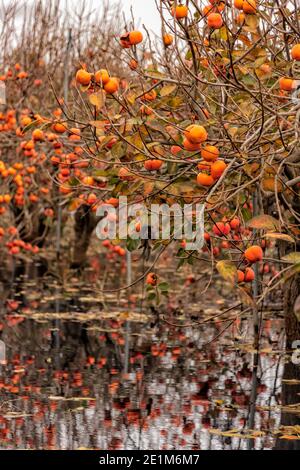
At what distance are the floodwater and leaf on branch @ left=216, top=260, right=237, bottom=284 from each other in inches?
33.5

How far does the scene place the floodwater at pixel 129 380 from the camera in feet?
18.6

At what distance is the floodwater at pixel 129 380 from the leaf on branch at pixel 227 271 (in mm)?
850

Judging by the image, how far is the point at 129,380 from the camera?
722 centimetres

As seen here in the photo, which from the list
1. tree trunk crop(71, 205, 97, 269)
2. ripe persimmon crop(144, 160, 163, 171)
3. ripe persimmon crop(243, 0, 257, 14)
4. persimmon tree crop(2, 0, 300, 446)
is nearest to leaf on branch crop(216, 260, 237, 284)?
persimmon tree crop(2, 0, 300, 446)

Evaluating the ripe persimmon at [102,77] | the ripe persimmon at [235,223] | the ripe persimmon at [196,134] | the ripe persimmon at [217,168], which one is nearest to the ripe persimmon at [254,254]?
the ripe persimmon at [217,168]

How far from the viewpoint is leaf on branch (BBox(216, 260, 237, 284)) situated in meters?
4.69

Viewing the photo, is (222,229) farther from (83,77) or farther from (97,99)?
(83,77)

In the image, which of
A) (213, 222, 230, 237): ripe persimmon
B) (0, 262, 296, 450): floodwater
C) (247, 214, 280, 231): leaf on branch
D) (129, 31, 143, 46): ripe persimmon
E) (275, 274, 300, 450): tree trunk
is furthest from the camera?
(275, 274, 300, 450): tree trunk

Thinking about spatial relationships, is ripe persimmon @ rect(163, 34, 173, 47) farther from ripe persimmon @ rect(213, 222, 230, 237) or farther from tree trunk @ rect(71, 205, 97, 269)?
tree trunk @ rect(71, 205, 97, 269)

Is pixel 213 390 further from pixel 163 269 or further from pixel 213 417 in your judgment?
pixel 163 269

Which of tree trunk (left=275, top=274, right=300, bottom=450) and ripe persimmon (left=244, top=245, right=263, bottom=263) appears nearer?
ripe persimmon (left=244, top=245, right=263, bottom=263)

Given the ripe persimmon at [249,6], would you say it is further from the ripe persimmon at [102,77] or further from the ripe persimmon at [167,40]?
the ripe persimmon at [102,77]

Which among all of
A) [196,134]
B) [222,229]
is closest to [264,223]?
[196,134]
